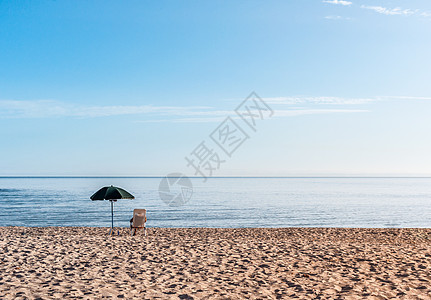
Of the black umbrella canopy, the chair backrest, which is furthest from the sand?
the chair backrest

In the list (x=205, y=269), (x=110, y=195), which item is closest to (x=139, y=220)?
(x=110, y=195)

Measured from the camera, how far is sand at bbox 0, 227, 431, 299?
6617mm

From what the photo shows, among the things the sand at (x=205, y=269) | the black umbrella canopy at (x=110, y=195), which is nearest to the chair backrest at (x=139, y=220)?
the black umbrella canopy at (x=110, y=195)

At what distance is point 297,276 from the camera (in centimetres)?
772

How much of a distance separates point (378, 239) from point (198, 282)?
10689 mm

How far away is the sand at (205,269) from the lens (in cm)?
662

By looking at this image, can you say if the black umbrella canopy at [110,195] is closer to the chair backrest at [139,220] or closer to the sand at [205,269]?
the chair backrest at [139,220]

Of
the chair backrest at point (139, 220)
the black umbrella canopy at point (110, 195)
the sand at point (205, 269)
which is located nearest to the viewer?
the sand at point (205, 269)

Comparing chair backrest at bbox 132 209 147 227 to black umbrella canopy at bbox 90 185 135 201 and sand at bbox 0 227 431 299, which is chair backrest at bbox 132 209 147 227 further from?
sand at bbox 0 227 431 299

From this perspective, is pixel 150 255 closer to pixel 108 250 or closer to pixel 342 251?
pixel 108 250

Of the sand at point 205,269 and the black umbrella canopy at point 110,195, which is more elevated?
the black umbrella canopy at point 110,195

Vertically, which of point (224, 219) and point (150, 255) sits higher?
point (150, 255)

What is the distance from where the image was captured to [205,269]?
821 centimetres

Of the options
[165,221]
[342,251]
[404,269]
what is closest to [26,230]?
[165,221]
